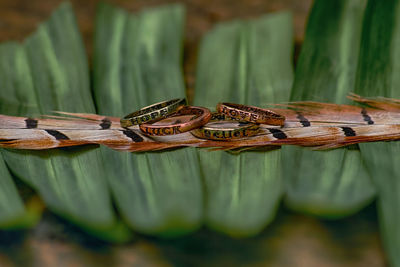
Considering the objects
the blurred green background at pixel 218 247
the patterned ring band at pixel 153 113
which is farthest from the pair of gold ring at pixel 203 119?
the blurred green background at pixel 218 247

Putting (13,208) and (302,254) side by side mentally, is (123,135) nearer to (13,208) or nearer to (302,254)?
(13,208)

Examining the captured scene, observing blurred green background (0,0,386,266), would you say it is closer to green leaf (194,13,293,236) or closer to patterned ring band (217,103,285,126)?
green leaf (194,13,293,236)

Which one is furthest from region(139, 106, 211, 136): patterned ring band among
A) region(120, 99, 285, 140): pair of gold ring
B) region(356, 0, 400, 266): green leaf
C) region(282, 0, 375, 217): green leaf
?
region(356, 0, 400, 266): green leaf

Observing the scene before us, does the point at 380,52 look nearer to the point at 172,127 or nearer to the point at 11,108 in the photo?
the point at 172,127

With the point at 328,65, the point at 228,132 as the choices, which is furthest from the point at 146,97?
the point at 328,65

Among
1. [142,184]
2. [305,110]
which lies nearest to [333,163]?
[305,110]

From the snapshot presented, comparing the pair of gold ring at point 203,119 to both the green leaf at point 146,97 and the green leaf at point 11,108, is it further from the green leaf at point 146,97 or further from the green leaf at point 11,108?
the green leaf at point 11,108
